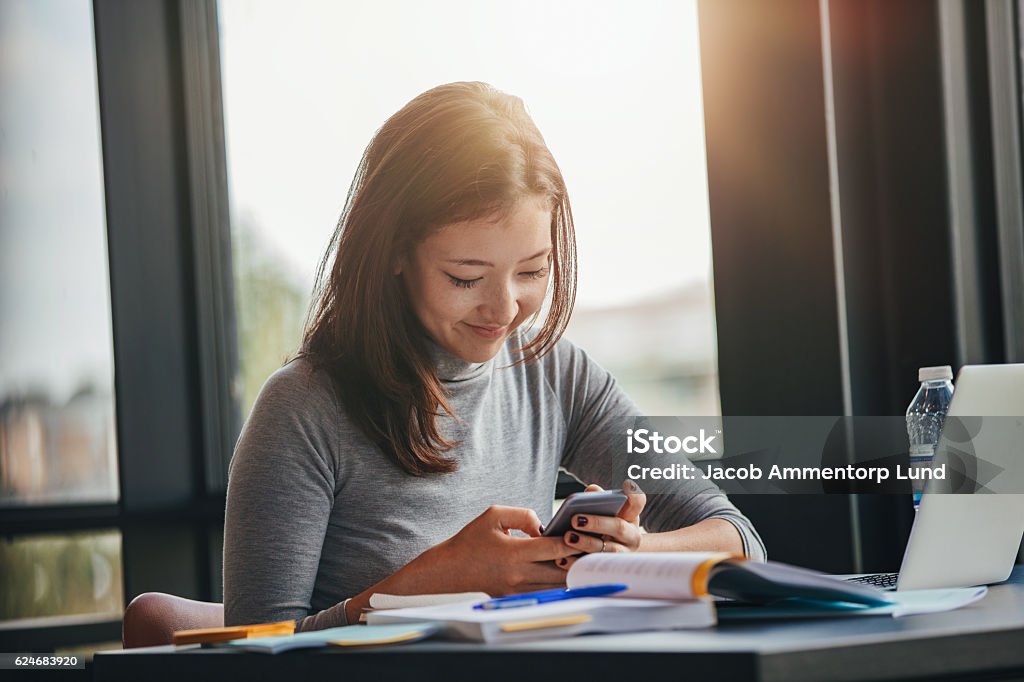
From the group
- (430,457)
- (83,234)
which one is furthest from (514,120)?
(83,234)

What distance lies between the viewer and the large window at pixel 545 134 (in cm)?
239

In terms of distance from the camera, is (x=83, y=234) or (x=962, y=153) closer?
(x=962, y=153)

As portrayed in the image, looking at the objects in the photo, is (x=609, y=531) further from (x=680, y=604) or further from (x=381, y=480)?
(x=381, y=480)

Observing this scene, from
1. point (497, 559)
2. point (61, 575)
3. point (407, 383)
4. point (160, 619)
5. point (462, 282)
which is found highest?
point (462, 282)

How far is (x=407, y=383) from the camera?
1462 mm

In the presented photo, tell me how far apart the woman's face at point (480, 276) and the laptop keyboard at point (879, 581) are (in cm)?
59

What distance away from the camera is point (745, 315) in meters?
2.22

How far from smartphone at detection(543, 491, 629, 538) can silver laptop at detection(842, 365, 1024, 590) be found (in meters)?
0.29

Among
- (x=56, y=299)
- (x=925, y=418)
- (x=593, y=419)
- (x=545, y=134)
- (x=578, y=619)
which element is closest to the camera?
(x=578, y=619)

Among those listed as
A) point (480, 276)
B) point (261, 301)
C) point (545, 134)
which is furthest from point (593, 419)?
point (261, 301)

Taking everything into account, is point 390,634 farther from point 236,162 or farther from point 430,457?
point 236,162

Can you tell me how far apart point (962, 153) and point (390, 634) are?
1.65 m

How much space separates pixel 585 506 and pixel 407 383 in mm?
467

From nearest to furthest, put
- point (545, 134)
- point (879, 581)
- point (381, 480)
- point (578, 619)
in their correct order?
point (578, 619)
point (879, 581)
point (381, 480)
point (545, 134)
